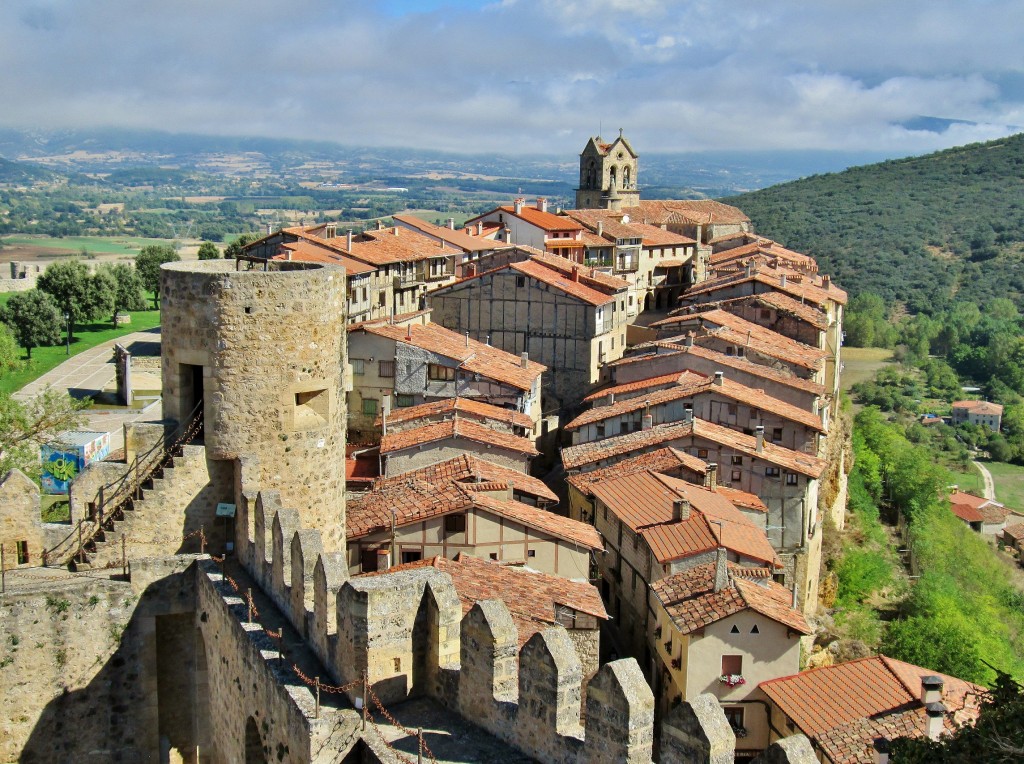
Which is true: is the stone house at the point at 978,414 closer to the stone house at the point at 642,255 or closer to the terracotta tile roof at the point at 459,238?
the stone house at the point at 642,255

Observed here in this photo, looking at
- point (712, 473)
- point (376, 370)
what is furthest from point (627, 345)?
point (712, 473)

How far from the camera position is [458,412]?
36469 millimetres

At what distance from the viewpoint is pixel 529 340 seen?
162 ft

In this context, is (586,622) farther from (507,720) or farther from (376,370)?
(376,370)

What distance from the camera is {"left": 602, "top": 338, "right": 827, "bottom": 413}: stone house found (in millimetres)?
40500

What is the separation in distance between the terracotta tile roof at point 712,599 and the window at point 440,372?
14.1 meters

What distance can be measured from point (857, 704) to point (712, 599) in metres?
3.63

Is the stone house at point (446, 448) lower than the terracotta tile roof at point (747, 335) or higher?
lower

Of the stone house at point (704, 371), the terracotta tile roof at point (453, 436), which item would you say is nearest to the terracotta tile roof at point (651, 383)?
the stone house at point (704, 371)

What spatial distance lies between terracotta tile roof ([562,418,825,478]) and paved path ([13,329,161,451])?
70.0 feet

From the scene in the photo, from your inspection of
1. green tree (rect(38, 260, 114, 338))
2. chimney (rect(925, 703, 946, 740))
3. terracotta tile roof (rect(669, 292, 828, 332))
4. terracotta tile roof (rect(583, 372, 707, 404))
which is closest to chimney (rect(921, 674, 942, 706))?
chimney (rect(925, 703, 946, 740))

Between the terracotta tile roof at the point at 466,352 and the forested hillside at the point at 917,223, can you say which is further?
the forested hillside at the point at 917,223

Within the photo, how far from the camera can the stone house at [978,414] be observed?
299ft

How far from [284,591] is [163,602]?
7.65 ft
